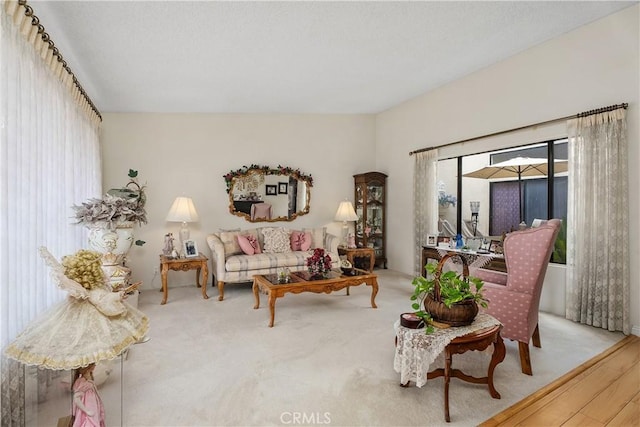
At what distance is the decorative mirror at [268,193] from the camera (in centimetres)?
577

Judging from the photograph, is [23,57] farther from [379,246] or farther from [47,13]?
[379,246]

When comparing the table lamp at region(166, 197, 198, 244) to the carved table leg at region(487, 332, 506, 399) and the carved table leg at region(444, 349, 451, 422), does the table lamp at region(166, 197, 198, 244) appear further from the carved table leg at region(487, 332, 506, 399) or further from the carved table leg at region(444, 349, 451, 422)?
the carved table leg at region(487, 332, 506, 399)

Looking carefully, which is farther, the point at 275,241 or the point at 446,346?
the point at 275,241

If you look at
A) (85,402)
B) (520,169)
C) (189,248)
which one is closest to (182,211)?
(189,248)

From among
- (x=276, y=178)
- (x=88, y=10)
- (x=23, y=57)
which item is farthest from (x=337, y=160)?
(x=23, y=57)

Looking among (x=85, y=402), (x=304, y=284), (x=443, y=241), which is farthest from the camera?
(x=443, y=241)

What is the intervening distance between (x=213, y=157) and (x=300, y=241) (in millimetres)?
2004

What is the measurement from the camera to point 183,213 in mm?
4957

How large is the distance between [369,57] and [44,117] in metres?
3.11

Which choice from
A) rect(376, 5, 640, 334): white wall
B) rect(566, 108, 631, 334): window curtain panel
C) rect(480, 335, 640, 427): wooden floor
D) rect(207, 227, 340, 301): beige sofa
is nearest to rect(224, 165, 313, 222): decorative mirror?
rect(207, 227, 340, 301): beige sofa

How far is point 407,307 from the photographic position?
4066mm

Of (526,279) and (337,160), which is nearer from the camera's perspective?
(526,279)

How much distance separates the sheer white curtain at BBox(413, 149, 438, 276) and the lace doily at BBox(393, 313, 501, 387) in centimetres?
334

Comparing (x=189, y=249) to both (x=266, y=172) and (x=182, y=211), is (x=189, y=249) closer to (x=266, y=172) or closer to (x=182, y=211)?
(x=182, y=211)
